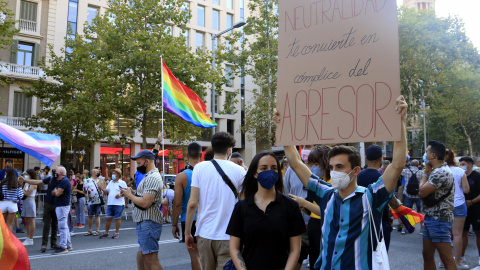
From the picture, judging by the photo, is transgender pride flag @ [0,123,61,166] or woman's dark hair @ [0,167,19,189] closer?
transgender pride flag @ [0,123,61,166]

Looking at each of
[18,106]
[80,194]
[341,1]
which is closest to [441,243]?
[341,1]

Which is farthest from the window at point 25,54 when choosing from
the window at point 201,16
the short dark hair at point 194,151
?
the short dark hair at point 194,151

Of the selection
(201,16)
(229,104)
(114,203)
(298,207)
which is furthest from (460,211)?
(201,16)

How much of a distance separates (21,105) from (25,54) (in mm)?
3526

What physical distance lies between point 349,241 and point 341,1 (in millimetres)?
1746

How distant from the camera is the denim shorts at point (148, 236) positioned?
516cm

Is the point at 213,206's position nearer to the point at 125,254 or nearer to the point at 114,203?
the point at 125,254

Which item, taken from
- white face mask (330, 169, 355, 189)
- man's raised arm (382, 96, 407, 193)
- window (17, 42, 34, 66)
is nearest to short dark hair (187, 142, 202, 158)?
white face mask (330, 169, 355, 189)

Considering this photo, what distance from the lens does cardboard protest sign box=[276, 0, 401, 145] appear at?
109 inches

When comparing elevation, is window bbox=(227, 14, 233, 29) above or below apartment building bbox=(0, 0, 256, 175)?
above

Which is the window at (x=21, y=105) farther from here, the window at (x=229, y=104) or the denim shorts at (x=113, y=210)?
the denim shorts at (x=113, y=210)

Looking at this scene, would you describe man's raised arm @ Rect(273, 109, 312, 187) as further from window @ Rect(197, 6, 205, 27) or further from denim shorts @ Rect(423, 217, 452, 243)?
window @ Rect(197, 6, 205, 27)

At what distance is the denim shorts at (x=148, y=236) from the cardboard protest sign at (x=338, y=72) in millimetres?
2734

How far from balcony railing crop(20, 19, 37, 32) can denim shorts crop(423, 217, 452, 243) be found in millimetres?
30012
